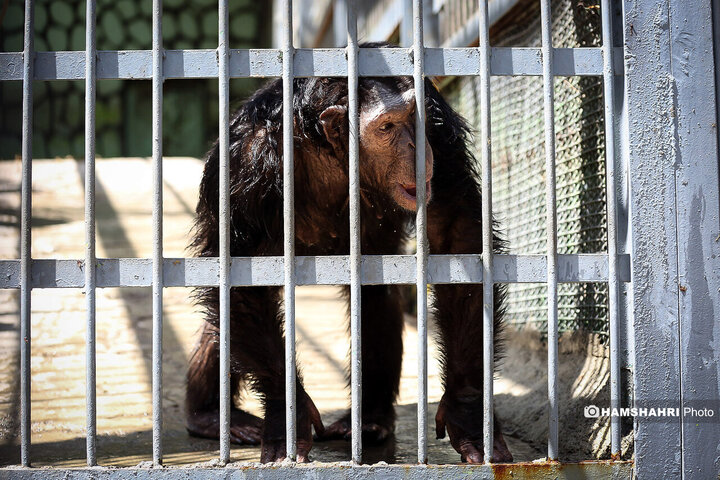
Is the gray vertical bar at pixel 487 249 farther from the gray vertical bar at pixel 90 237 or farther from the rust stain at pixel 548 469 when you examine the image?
the gray vertical bar at pixel 90 237

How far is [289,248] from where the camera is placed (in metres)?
2.34

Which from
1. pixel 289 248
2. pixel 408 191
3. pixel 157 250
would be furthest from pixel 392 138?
pixel 157 250

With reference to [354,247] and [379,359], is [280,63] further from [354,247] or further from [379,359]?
[379,359]

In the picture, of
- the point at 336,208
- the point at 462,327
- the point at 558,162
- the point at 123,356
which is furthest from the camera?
the point at 123,356

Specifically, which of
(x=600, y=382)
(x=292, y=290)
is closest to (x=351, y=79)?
(x=292, y=290)

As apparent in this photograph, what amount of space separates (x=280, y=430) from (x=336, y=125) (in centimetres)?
121

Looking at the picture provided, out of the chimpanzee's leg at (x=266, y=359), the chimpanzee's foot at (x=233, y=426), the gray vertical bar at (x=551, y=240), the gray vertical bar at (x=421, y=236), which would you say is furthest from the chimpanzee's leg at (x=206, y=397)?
the gray vertical bar at (x=551, y=240)

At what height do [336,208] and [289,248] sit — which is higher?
[336,208]

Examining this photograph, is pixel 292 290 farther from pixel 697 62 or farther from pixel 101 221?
pixel 101 221

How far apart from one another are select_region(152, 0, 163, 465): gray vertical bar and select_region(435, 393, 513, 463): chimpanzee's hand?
1102 millimetres

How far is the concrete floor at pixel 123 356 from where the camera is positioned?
131 inches

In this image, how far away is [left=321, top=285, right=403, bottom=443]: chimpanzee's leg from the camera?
12.2ft

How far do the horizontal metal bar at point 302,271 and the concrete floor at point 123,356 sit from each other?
2.18ft

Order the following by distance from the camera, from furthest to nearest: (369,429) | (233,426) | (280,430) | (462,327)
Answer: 1. (233,426)
2. (369,429)
3. (462,327)
4. (280,430)
